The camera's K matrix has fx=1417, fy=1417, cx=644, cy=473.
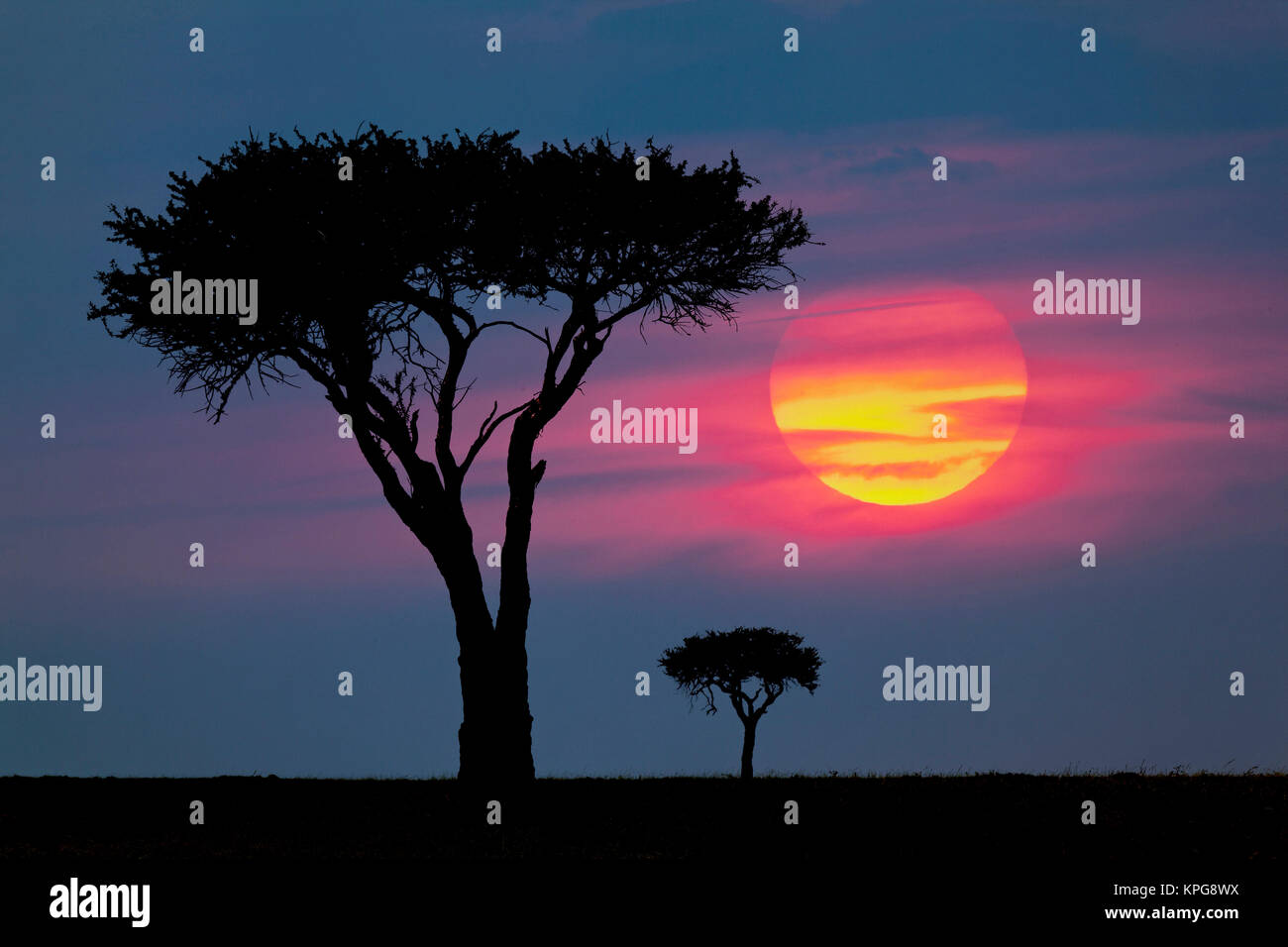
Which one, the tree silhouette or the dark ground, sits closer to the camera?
the dark ground

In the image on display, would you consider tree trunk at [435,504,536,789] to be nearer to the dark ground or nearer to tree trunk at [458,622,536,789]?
tree trunk at [458,622,536,789]

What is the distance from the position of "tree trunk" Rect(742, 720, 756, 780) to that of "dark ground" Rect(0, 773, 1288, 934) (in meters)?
0.54

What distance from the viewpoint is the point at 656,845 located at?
25.8m

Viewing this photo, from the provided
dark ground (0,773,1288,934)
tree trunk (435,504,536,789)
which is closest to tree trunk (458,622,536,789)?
tree trunk (435,504,536,789)

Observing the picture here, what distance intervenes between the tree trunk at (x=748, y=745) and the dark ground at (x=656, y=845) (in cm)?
54

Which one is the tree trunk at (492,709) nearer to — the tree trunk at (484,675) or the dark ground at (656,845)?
the tree trunk at (484,675)

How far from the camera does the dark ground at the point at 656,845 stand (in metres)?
18.1

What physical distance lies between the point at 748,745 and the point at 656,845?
8.44m

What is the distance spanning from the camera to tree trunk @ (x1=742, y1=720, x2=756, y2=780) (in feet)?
109
